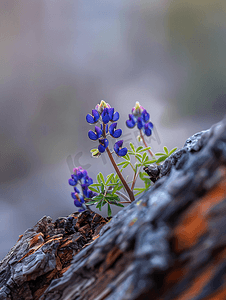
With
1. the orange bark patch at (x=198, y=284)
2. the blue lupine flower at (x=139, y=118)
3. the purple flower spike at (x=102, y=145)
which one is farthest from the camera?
the blue lupine flower at (x=139, y=118)

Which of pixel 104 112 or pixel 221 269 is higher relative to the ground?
pixel 104 112

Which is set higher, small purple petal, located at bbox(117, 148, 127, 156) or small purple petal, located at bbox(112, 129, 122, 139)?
small purple petal, located at bbox(112, 129, 122, 139)

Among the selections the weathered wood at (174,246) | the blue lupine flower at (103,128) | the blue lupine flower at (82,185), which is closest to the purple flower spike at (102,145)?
the blue lupine flower at (103,128)

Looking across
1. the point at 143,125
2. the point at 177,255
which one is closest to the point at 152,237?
the point at 177,255

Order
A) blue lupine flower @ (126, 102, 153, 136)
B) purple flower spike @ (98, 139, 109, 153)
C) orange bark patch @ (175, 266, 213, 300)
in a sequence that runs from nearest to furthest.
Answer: orange bark patch @ (175, 266, 213, 300) < purple flower spike @ (98, 139, 109, 153) < blue lupine flower @ (126, 102, 153, 136)

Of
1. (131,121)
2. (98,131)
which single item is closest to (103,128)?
(98,131)

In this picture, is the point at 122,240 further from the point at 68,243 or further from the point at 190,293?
the point at 68,243

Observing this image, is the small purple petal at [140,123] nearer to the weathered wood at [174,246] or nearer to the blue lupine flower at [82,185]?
the blue lupine flower at [82,185]

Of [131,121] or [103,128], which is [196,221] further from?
[131,121]

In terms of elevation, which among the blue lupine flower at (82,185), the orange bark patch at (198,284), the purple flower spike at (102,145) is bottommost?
the orange bark patch at (198,284)

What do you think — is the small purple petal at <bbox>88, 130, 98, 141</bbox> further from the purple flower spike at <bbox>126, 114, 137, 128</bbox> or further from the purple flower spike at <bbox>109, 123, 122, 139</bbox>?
the purple flower spike at <bbox>126, 114, 137, 128</bbox>

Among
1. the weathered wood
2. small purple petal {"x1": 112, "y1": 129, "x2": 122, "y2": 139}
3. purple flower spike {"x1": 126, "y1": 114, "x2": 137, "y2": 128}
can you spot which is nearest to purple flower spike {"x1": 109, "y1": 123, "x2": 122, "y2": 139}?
small purple petal {"x1": 112, "y1": 129, "x2": 122, "y2": 139}
